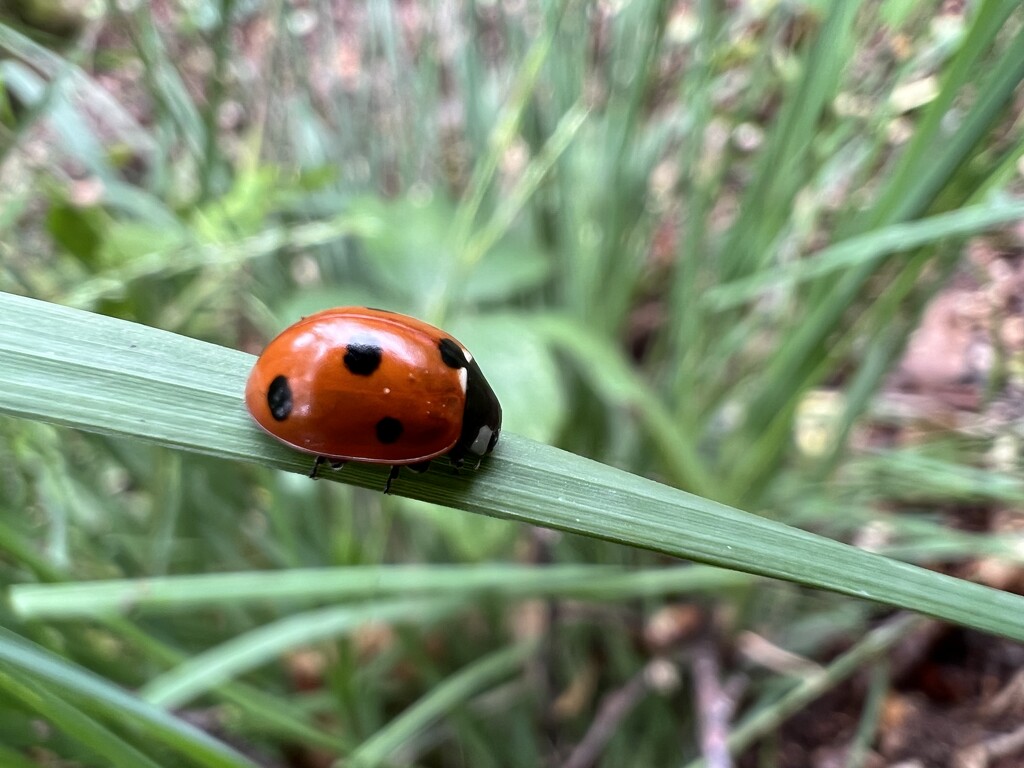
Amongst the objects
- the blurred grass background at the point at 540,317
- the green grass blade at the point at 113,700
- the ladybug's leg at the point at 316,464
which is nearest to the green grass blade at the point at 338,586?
the blurred grass background at the point at 540,317

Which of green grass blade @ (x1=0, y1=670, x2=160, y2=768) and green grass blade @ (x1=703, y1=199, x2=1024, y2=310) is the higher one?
green grass blade @ (x1=703, y1=199, x2=1024, y2=310)

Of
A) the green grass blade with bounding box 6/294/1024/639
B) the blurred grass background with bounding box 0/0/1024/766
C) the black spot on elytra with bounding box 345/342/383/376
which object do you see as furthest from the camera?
the blurred grass background with bounding box 0/0/1024/766

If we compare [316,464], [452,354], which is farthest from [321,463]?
[452,354]

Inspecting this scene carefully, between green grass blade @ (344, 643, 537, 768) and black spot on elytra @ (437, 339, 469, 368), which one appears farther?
green grass blade @ (344, 643, 537, 768)

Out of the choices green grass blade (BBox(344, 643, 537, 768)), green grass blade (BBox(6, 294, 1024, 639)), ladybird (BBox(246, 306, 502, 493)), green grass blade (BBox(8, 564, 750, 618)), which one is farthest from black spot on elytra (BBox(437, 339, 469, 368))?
green grass blade (BBox(344, 643, 537, 768))

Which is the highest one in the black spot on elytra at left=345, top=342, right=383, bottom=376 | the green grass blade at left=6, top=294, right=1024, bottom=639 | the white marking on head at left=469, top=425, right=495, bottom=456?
the black spot on elytra at left=345, top=342, right=383, bottom=376

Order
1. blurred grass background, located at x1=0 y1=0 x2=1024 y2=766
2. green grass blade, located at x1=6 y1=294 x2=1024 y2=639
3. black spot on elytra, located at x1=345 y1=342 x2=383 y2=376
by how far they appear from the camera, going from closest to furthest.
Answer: green grass blade, located at x1=6 y1=294 x2=1024 y2=639 → black spot on elytra, located at x1=345 y1=342 x2=383 y2=376 → blurred grass background, located at x1=0 y1=0 x2=1024 y2=766

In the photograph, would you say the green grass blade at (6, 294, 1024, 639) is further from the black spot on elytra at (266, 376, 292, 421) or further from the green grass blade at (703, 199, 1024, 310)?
the green grass blade at (703, 199, 1024, 310)

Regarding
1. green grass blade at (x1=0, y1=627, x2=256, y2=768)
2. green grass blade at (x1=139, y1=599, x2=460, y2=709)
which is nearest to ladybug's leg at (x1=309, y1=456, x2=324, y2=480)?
green grass blade at (x1=0, y1=627, x2=256, y2=768)
